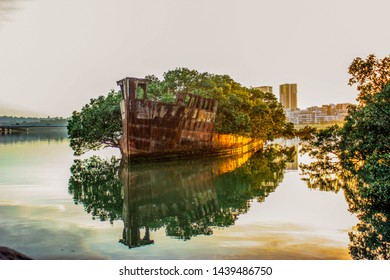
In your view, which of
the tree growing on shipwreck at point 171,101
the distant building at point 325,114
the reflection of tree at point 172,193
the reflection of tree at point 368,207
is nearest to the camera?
the reflection of tree at point 368,207

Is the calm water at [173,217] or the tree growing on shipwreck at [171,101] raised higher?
the tree growing on shipwreck at [171,101]

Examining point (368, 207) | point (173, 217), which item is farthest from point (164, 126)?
point (368, 207)

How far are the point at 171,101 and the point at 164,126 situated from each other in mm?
3188

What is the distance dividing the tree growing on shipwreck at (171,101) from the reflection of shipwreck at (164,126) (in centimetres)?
90

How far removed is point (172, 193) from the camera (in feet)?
35.1

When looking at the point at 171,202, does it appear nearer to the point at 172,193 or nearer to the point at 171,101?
the point at 172,193

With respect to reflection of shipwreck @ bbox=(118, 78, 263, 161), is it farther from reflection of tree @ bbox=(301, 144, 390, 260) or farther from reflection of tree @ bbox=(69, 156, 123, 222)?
reflection of tree @ bbox=(301, 144, 390, 260)

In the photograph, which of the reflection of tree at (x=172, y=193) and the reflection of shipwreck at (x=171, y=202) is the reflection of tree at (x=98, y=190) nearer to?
the reflection of tree at (x=172, y=193)

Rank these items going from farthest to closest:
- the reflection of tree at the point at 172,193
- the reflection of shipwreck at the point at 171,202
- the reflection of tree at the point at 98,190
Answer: the reflection of tree at the point at 98,190 < the reflection of tree at the point at 172,193 < the reflection of shipwreck at the point at 171,202

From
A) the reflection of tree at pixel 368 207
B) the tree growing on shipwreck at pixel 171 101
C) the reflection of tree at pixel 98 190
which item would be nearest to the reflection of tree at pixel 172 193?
the reflection of tree at pixel 98 190

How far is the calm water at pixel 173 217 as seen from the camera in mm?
6262

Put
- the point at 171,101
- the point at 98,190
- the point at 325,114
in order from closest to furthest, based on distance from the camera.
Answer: the point at 98,190
the point at 325,114
the point at 171,101
